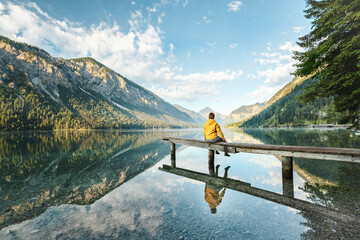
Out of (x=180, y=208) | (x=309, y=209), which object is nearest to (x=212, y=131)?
(x=180, y=208)

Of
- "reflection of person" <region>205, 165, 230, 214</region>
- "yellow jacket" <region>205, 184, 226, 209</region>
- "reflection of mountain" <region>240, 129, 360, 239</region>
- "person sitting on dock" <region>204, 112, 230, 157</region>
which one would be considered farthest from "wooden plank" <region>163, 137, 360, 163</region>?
"yellow jacket" <region>205, 184, 226, 209</region>

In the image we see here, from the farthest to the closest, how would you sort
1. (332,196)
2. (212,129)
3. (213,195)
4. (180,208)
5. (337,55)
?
(212,129) → (337,55) → (213,195) → (332,196) → (180,208)

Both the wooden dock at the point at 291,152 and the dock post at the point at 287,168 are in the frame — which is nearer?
the wooden dock at the point at 291,152

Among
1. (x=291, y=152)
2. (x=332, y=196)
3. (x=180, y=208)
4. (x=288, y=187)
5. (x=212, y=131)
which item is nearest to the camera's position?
(x=180, y=208)

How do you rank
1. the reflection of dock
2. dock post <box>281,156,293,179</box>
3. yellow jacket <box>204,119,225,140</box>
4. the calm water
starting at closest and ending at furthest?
the calm water, the reflection of dock, dock post <box>281,156,293,179</box>, yellow jacket <box>204,119,225,140</box>

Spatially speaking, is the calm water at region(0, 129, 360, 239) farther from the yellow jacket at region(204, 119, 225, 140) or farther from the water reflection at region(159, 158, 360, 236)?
the yellow jacket at region(204, 119, 225, 140)

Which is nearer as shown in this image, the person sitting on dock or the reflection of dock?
the reflection of dock

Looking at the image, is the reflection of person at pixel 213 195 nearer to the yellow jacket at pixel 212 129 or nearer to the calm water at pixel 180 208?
the calm water at pixel 180 208

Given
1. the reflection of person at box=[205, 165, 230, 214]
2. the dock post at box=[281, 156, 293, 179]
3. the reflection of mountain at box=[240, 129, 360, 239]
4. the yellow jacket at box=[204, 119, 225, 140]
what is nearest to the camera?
the reflection of mountain at box=[240, 129, 360, 239]

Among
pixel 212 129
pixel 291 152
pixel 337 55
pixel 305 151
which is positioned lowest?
pixel 291 152

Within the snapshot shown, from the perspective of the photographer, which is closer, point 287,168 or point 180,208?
point 180,208

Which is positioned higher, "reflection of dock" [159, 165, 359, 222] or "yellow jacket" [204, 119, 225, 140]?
"yellow jacket" [204, 119, 225, 140]

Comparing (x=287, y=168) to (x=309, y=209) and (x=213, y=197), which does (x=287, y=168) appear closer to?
(x=309, y=209)

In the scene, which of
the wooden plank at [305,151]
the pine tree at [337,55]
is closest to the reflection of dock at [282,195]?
the wooden plank at [305,151]
